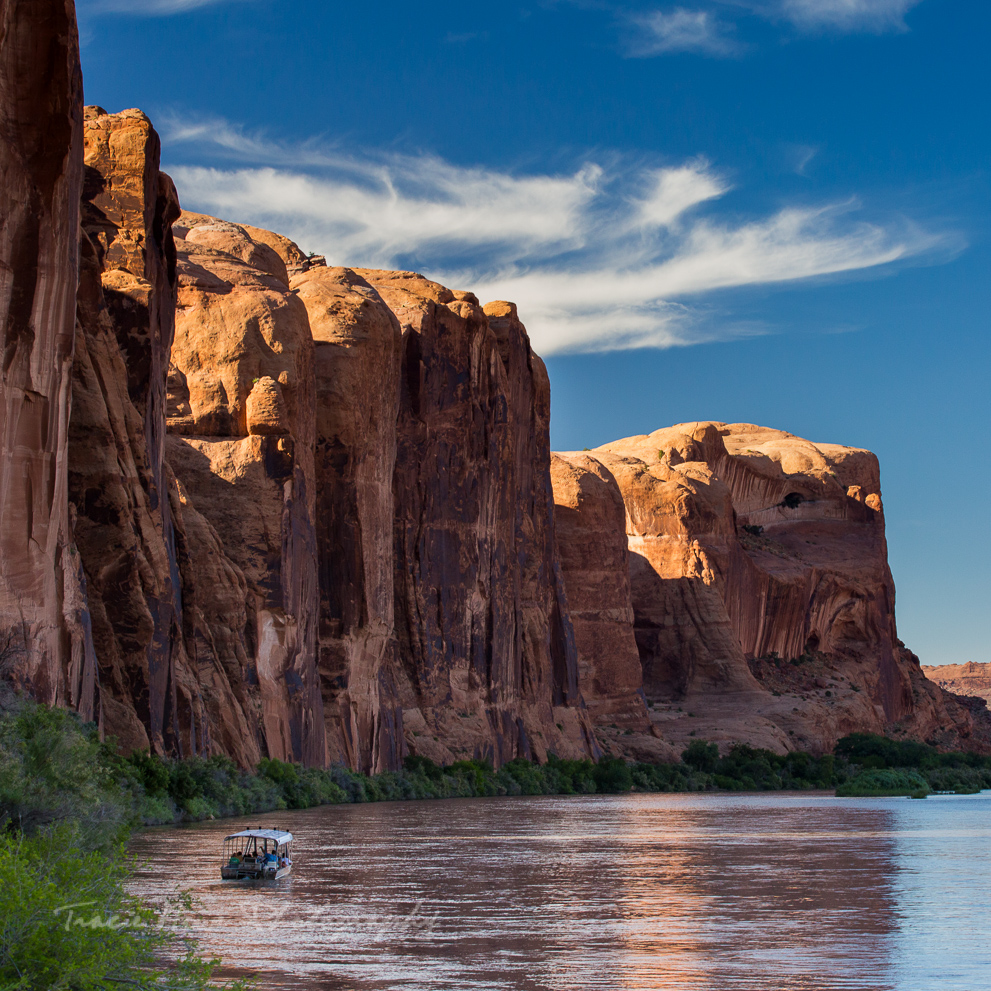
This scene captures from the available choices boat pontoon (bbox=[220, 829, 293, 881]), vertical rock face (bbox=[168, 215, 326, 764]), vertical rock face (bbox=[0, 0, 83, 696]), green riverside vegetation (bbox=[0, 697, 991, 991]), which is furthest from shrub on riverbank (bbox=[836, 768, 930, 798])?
boat pontoon (bbox=[220, 829, 293, 881])

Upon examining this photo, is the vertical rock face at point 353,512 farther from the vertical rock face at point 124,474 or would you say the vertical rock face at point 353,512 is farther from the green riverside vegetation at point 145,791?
the vertical rock face at point 124,474

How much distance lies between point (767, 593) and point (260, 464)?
67543 mm

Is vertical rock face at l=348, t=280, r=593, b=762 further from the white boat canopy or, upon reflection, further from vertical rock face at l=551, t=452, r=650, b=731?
the white boat canopy

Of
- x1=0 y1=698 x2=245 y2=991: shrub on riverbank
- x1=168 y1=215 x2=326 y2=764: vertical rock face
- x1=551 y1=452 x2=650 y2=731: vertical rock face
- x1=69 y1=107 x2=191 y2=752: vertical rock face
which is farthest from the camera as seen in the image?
x1=551 y1=452 x2=650 y2=731: vertical rock face

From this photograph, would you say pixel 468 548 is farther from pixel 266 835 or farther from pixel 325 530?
pixel 266 835

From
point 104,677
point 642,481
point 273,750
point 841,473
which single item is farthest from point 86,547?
point 841,473

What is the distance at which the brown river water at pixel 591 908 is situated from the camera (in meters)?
13.3

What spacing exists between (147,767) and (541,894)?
16.6 metres

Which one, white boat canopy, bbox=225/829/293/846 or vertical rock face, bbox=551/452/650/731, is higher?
vertical rock face, bbox=551/452/650/731

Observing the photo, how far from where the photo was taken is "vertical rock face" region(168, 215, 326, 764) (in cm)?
4994

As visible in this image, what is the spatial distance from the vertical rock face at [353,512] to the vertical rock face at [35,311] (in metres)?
27.5

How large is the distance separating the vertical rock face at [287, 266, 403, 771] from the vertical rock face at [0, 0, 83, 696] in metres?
27.5

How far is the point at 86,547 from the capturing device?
37250mm

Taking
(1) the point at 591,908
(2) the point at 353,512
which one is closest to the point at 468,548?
(2) the point at 353,512
